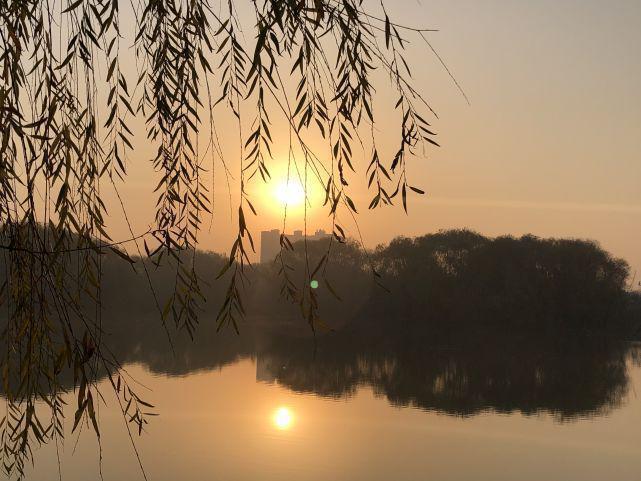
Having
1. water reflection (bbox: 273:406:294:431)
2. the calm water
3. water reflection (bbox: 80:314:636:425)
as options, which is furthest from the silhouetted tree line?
water reflection (bbox: 273:406:294:431)

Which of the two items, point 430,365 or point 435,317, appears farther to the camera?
point 435,317

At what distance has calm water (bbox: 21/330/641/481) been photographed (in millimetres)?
13013

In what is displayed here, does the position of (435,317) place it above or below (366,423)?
above

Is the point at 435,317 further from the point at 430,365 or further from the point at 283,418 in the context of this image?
the point at 283,418

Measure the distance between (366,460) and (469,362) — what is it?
13.7 metres

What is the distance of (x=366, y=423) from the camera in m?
16.4

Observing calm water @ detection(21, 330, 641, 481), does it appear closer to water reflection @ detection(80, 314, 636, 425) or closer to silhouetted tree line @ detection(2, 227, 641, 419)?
water reflection @ detection(80, 314, 636, 425)

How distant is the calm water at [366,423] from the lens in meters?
13.0

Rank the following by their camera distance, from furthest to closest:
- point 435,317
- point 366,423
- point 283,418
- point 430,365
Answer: point 435,317
point 430,365
point 283,418
point 366,423

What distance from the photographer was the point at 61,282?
7.09 ft

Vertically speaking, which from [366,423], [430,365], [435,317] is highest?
[435,317]

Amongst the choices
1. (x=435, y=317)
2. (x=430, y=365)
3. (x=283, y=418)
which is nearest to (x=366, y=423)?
(x=283, y=418)

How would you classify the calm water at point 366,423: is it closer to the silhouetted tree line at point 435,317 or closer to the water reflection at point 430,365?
the water reflection at point 430,365

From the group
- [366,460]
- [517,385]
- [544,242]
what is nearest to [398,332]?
[544,242]
